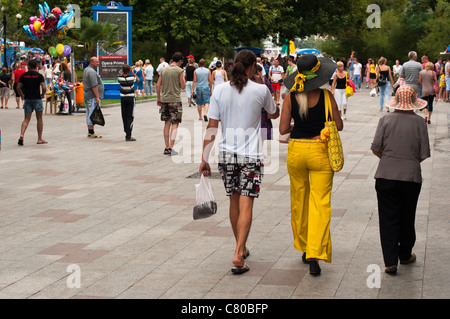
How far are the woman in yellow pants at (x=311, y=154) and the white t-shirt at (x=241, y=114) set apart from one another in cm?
23

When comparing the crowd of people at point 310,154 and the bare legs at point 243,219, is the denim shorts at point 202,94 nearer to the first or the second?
the crowd of people at point 310,154

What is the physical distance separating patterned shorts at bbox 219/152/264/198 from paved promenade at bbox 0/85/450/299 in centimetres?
65

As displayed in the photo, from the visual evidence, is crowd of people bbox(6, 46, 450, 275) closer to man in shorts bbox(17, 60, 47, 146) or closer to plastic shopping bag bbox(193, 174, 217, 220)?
plastic shopping bag bbox(193, 174, 217, 220)

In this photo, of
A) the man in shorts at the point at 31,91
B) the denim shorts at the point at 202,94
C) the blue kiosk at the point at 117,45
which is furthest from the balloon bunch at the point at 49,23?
the man in shorts at the point at 31,91

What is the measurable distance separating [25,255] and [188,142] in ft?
29.1

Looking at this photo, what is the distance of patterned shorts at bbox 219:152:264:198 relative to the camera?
6129 mm

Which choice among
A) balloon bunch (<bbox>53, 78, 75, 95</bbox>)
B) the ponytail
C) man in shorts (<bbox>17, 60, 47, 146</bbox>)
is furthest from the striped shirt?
the ponytail

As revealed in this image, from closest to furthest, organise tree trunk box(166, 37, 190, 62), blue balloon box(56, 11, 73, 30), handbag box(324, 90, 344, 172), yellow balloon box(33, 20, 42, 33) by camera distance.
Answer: handbag box(324, 90, 344, 172) → yellow balloon box(33, 20, 42, 33) → blue balloon box(56, 11, 73, 30) → tree trunk box(166, 37, 190, 62)

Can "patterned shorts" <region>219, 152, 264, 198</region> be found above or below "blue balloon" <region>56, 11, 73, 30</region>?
below

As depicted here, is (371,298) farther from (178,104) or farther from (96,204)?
(178,104)

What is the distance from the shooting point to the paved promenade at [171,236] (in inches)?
219

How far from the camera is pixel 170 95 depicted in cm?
1338
